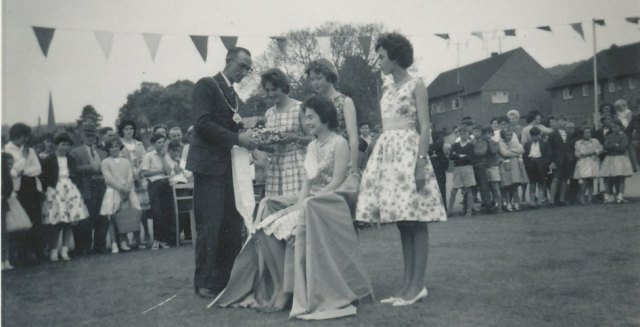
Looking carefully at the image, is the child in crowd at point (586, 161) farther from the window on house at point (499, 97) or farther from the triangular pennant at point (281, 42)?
the window on house at point (499, 97)

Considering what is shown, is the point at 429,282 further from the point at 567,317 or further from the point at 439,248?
the point at 439,248

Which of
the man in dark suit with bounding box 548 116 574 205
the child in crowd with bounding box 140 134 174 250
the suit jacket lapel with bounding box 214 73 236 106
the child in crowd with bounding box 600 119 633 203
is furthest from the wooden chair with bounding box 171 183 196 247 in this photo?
the child in crowd with bounding box 600 119 633 203

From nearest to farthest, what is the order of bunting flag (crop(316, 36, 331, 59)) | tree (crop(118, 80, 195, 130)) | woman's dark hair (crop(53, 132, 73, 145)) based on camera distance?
woman's dark hair (crop(53, 132, 73, 145)), bunting flag (crop(316, 36, 331, 59)), tree (crop(118, 80, 195, 130))

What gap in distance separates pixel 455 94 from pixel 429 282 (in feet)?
127

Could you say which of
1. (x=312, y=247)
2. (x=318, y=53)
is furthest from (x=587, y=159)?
(x=312, y=247)

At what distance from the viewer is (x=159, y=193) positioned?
8.81 m

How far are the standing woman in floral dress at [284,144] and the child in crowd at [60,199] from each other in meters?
→ 3.86

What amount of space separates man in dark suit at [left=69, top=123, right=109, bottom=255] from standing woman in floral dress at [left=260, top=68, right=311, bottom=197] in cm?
413

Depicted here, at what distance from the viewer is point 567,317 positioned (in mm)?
3557

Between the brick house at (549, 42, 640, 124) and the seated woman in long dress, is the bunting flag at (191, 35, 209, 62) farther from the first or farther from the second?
the brick house at (549, 42, 640, 124)

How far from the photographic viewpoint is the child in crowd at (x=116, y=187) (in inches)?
325

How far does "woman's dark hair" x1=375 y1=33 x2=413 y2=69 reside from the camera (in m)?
4.36

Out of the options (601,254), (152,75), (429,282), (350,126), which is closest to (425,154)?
(350,126)

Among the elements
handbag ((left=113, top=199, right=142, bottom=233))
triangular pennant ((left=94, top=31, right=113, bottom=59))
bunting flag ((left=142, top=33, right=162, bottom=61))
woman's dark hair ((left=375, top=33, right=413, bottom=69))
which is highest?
bunting flag ((left=142, top=33, right=162, bottom=61))
